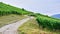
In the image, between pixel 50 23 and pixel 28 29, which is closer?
pixel 28 29

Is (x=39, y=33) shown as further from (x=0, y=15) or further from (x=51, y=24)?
(x=0, y=15)

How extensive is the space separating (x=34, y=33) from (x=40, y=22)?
7.15m

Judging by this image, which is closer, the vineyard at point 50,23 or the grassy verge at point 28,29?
the grassy verge at point 28,29

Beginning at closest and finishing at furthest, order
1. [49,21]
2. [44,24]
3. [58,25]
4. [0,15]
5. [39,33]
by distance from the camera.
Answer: [39,33], [58,25], [49,21], [44,24], [0,15]

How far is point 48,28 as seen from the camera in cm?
2320

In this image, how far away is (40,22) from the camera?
25.9m

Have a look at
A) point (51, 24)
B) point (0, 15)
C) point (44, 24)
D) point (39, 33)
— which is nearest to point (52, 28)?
point (51, 24)

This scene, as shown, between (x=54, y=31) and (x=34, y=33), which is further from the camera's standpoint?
(x=54, y=31)

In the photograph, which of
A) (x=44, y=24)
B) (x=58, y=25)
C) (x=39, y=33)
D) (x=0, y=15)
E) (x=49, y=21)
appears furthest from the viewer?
(x=0, y=15)

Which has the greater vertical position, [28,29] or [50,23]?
[50,23]

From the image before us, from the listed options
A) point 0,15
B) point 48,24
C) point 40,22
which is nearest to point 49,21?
point 48,24

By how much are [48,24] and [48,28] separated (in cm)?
45

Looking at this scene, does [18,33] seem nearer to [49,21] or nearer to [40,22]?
[49,21]

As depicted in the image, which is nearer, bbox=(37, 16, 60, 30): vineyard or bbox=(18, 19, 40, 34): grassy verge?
bbox=(18, 19, 40, 34): grassy verge
